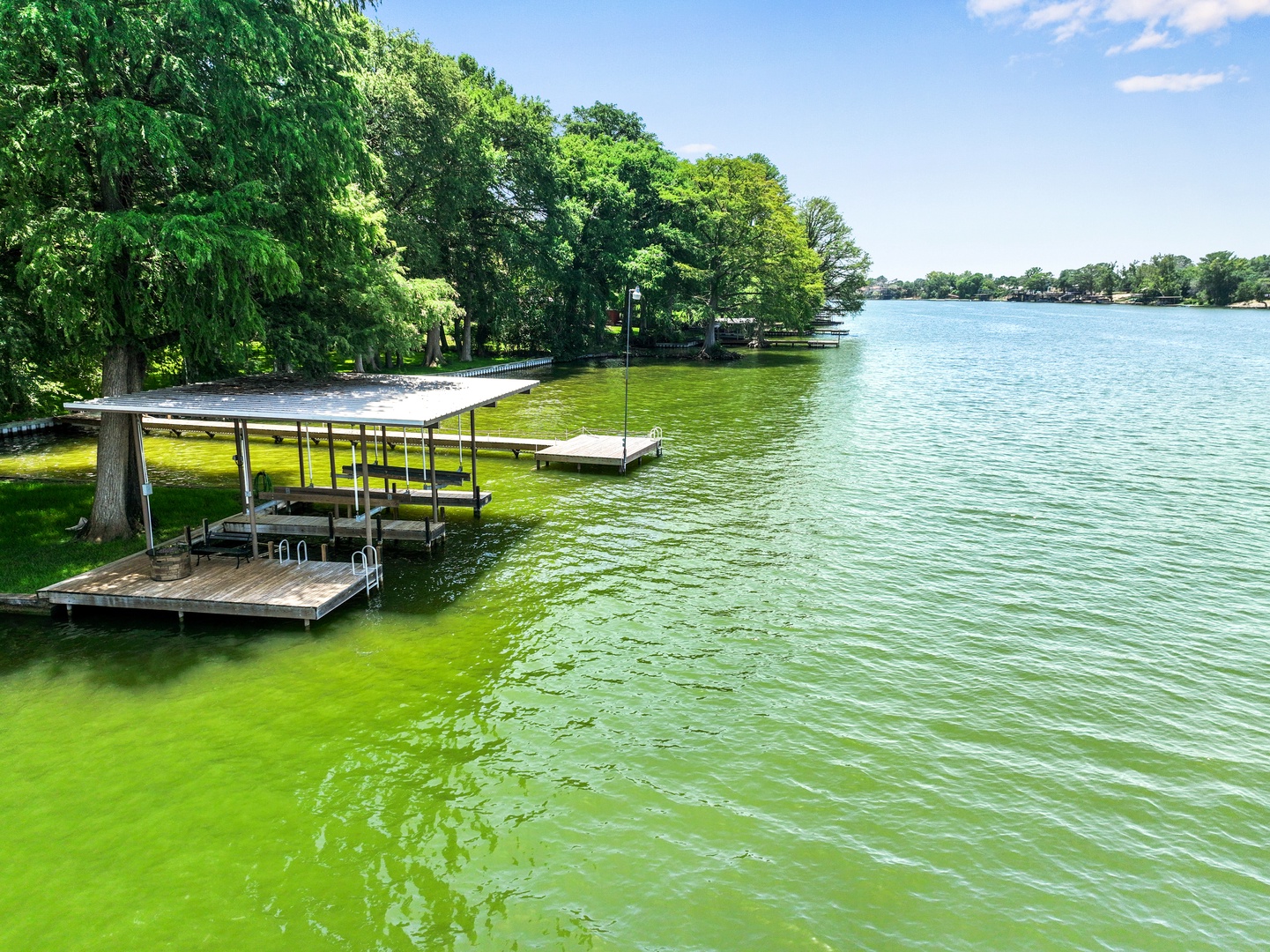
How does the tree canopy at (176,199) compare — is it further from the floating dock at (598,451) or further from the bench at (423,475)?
the floating dock at (598,451)

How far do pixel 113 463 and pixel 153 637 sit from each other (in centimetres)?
629

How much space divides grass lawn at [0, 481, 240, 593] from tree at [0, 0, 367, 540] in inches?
40.0

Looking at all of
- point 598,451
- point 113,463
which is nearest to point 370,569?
point 113,463

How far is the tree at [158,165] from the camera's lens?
17.6 m

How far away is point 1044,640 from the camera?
18391mm

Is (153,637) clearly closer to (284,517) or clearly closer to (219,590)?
(219,590)

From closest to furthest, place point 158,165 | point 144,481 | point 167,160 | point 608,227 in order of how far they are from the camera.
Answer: point 167,160, point 144,481, point 158,165, point 608,227

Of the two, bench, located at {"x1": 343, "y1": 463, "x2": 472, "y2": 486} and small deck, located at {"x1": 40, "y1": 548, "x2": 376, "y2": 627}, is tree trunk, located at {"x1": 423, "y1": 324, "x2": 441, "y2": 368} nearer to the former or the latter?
bench, located at {"x1": 343, "y1": 463, "x2": 472, "y2": 486}

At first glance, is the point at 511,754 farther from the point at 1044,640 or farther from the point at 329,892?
the point at 1044,640

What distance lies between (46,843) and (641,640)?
1084cm

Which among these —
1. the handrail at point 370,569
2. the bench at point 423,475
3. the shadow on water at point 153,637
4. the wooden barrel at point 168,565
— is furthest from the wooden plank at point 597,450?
the wooden barrel at point 168,565

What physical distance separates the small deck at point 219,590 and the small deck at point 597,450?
14.3 metres

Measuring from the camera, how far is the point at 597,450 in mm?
33344

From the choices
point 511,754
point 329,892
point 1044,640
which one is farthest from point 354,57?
point 1044,640
